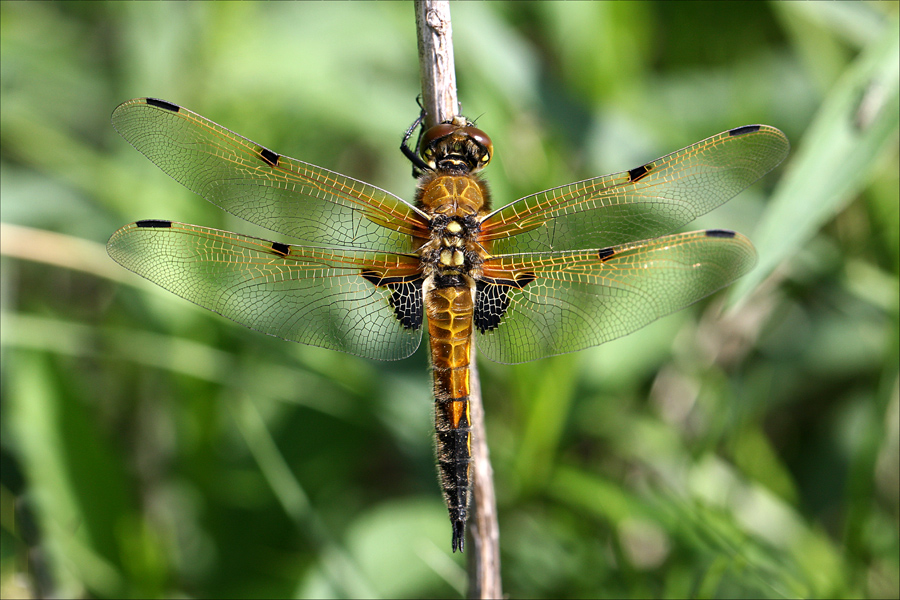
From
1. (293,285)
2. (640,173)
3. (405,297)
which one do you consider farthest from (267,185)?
(640,173)

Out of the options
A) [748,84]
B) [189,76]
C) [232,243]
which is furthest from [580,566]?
[189,76]

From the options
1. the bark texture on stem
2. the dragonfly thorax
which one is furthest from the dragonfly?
the bark texture on stem

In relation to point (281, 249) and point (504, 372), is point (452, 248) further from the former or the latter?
point (504, 372)

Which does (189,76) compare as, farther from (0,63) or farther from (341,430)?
(341,430)

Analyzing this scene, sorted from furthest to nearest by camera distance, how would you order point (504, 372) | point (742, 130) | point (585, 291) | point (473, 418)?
point (504, 372), point (585, 291), point (742, 130), point (473, 418)

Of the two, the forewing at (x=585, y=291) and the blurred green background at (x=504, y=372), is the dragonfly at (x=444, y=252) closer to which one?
the forewing at (x=585, y=291)

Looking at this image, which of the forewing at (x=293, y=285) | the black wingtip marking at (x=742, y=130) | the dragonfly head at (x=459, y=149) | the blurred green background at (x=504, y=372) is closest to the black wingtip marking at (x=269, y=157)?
the forewing at (x=293, y=285)
